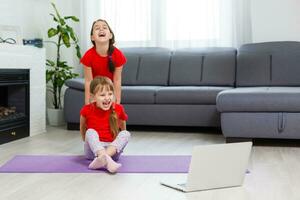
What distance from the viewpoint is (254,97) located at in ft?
10.6

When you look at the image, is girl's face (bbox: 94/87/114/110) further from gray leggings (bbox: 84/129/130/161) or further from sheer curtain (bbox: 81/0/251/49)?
sheer curtain (bbox: 81/0/251/49)

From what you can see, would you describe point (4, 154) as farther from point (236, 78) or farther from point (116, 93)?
point (236, 78)

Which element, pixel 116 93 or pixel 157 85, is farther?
pixel 157 85

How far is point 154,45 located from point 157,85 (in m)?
0.60

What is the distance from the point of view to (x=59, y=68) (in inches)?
182

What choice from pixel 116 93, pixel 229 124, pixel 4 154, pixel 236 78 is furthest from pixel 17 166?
pixel 236 78

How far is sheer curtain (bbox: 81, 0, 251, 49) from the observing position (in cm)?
460

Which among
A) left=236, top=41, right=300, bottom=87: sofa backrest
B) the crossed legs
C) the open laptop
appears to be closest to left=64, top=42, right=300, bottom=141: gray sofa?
left=236, top=41, right=300, bottom=87: sofa backrest

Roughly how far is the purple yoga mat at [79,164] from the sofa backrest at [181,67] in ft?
5.15

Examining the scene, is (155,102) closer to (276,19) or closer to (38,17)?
(276,19)

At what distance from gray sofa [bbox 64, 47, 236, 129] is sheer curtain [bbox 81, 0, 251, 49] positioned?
0.67 feet

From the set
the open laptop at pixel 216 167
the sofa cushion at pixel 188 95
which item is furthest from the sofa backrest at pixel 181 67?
the open laptop at pixel 216 167

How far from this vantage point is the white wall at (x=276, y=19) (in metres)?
4.38

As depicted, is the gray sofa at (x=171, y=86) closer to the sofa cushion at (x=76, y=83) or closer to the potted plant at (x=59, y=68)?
the sofa cushion at (x=76, y=83)
